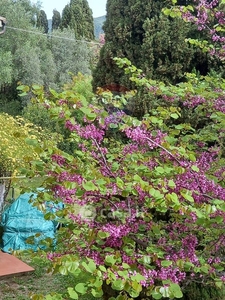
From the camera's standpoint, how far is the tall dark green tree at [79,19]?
24.1 metres

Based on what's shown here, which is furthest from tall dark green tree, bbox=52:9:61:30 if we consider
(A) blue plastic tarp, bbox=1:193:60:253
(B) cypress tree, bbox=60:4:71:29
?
(A) blue plastic tarp, bbox=1:193:60:253

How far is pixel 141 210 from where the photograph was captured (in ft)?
6.77

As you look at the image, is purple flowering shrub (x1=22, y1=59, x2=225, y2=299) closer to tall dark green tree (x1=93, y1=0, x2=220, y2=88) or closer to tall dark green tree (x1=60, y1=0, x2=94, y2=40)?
tall dark green tree (x1=93, y1=0, x2=220, y2=88)

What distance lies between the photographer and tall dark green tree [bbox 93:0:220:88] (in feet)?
15.2

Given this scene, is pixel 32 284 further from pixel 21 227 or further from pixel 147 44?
pixel 147 44

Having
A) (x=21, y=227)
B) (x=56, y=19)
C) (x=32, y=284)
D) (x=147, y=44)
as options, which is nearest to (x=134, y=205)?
(x=147, y=44)

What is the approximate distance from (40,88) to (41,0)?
23001 millimetres

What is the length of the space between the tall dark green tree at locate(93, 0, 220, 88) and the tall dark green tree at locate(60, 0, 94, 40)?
18.9 meters

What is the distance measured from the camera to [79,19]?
2438 centimetres

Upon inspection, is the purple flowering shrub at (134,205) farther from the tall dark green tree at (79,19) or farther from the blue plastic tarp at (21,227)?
the tall dark green tree at (79,19)

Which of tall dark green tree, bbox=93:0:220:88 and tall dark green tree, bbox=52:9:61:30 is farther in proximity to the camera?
tall dark green tree, bbox=52:9:61:30

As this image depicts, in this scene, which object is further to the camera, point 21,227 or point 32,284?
point 21,227

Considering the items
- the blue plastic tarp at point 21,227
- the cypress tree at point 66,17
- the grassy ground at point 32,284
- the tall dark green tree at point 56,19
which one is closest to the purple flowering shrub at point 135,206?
the grassy ground at point 32,284

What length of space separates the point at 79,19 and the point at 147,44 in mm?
20661
